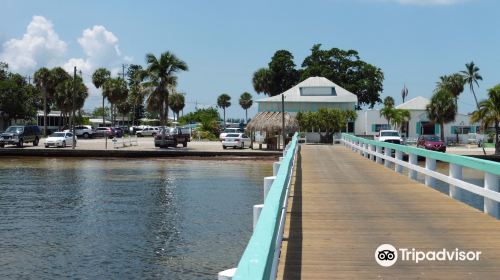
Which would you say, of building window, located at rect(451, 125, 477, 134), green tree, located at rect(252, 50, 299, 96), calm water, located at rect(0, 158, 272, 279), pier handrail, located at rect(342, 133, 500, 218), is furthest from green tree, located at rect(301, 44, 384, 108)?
pier handrail, located at rect(342, 133, 500, 218)

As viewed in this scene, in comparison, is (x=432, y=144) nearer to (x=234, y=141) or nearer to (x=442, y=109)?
(x=234, y=141)

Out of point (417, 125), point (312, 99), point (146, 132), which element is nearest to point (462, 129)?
point (417, 125)

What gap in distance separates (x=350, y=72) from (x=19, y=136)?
57477 millimetres

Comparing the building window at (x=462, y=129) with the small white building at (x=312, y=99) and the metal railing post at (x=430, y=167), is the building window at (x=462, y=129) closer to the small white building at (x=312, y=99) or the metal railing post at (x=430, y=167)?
the small white building at (x=312, y=99)

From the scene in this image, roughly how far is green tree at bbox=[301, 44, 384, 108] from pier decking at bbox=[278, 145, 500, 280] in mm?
83898

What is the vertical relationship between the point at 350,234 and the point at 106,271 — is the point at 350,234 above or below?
above

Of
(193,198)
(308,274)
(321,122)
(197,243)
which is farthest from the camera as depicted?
(321,122)

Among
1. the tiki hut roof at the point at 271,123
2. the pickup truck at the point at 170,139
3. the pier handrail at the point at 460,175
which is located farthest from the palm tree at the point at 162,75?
the pier handrail at the point at 460,175

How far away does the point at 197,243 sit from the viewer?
15547mm

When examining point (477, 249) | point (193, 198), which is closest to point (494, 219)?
point (477, 249)

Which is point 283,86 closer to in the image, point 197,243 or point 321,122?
point 321,122

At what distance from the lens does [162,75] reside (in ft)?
194

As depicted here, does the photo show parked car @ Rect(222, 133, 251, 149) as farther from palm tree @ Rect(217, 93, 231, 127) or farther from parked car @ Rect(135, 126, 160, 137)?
palm tree @ Rect(217, 93, 231, 127)

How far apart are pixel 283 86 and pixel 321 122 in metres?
42.5
